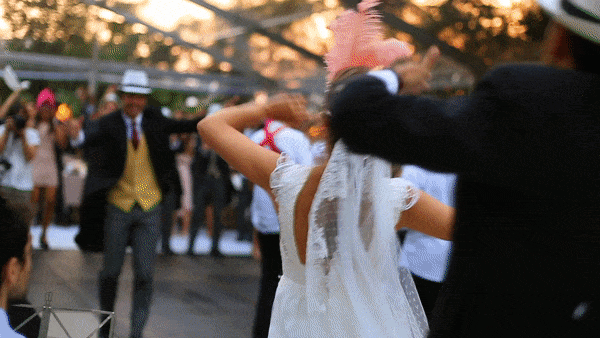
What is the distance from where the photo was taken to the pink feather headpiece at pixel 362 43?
1.87 meters

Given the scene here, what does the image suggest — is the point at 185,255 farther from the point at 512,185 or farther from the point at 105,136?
the point at 512,185

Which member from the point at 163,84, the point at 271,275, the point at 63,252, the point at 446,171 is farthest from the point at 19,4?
the point at 446,171

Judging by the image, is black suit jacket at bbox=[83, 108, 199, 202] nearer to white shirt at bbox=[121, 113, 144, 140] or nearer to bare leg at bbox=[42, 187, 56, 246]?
white shirt at bbox=[121, 113, 144, 140]

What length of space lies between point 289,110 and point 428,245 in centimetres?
199

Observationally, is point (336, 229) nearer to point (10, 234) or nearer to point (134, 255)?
point (10, 234)

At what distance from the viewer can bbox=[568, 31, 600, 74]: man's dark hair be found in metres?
1.14

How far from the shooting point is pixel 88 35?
13219 mm

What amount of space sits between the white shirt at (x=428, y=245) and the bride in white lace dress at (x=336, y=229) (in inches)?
62.8

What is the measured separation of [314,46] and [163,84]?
6036 mm

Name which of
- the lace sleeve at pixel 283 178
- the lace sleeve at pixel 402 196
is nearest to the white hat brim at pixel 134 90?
the lace sleeve at pixel 283 178

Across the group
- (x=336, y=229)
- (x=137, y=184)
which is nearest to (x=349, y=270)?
(x=336, y=229)

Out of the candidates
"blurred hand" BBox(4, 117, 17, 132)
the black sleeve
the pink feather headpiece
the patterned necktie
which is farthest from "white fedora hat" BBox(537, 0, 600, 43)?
"blurred hand" BBox(4, 117, 17, 132)

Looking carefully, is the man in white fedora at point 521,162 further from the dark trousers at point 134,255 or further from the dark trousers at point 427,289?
the dark trousers at point 134,255

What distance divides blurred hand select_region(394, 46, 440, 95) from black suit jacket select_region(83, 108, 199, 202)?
13.2 ft
